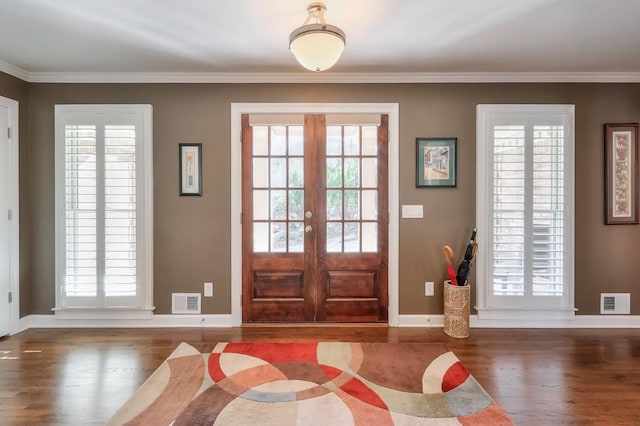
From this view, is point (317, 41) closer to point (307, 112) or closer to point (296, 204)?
point (307, 112)

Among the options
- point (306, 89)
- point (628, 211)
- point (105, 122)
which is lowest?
point (628, 211)

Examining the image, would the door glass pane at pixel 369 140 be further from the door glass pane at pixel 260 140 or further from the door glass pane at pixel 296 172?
the door glass pane at pixel 260 140

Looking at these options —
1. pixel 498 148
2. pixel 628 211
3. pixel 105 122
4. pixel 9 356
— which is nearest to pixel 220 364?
pixel 9 356

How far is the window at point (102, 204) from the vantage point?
A: 127 inches

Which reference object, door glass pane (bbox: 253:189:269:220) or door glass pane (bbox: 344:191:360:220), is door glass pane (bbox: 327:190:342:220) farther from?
door glass pane (bbox: 253:189:269:220)

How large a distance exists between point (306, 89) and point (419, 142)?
1.25m

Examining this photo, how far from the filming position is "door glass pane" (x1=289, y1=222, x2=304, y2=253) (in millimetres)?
3344

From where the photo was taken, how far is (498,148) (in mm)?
3230

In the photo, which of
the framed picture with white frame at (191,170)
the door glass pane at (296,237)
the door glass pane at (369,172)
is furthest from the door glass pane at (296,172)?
the framed picture with white frame at (191,170)

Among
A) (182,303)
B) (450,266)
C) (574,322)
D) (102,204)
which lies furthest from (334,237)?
(574,322)

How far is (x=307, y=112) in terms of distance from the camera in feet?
10.8

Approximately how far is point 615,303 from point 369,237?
2.52 metres

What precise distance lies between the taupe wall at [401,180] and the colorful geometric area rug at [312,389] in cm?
82

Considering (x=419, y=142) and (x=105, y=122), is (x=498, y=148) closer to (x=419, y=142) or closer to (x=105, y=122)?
(x=419, y=142)
